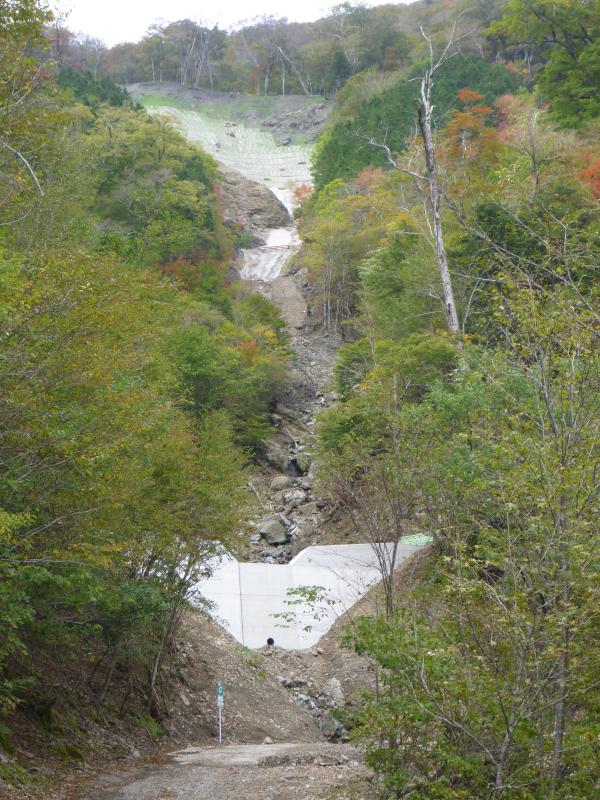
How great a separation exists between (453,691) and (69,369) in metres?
4.97

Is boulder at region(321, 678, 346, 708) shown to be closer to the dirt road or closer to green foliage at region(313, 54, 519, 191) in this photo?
the dirt road

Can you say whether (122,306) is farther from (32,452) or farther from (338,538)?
(338,538)

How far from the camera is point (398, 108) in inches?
1845

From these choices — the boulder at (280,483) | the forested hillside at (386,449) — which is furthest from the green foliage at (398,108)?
the boulder at (280,483)

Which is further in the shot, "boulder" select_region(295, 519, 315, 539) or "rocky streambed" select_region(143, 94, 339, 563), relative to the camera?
"rocky streambed" select_region(143, 94, 339, 563)

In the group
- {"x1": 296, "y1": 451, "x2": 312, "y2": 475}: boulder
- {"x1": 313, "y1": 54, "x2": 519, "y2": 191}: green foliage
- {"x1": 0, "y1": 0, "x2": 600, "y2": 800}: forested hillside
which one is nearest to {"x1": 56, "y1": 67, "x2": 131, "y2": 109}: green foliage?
{"x1": 313, "y1": 54, "x2": 519, "y2": 191}: green foliage

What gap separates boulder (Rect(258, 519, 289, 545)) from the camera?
25.2 meters

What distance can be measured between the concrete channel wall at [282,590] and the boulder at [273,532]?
2212 mm

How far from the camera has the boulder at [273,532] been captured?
25234 millimetres

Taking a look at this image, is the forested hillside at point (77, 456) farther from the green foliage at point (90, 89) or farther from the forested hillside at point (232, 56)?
the forested hillside at point (232, 56)

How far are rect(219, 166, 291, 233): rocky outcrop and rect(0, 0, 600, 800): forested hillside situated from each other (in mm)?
31702

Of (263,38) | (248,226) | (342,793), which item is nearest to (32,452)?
(342,793)

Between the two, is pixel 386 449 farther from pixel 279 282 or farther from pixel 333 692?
pixel 279 282

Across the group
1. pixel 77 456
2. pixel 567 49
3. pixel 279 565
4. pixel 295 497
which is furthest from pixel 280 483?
pixel 77 456
